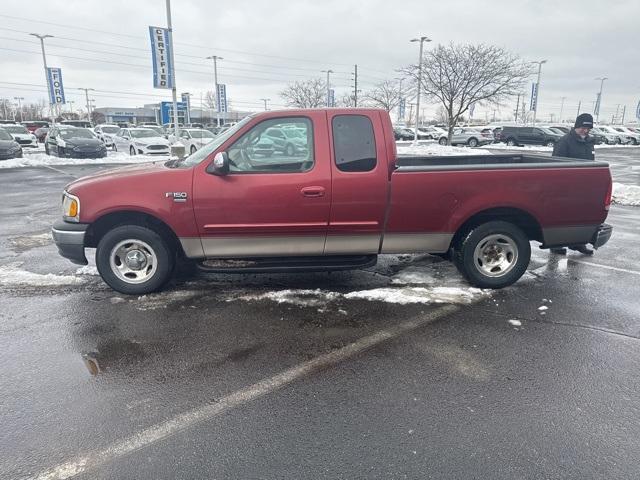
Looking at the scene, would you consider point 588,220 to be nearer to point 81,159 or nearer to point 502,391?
point 502,391

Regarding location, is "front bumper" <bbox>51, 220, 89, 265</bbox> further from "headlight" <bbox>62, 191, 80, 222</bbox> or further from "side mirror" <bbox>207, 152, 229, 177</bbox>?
"side mirror" <bbox>207, 152, 229, 177</bbox>

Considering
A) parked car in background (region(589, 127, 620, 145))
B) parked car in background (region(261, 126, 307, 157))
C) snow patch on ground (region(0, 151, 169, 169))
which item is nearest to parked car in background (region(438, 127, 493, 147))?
parked car in background (region(589, 127, 620, 145))

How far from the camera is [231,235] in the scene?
15.6ft

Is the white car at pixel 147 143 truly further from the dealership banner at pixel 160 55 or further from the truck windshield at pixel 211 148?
the truck windshield at pixel 211 148

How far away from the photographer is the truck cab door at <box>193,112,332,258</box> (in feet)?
15.1

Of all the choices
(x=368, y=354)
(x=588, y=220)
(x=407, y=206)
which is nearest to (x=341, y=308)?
(x=368, y=354)

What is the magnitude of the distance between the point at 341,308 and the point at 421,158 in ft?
9.71

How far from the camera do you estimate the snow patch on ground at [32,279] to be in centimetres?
536

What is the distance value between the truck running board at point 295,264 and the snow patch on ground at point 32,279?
176cm

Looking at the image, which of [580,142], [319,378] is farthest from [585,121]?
[319,378]

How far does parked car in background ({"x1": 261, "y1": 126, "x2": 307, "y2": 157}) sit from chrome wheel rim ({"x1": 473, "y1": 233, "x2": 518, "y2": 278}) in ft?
7.43

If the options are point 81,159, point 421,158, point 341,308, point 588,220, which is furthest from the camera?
point 81,159

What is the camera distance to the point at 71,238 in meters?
4.74

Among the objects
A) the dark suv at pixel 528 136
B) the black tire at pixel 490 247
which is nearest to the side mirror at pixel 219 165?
the black tire at pixel 490 247
